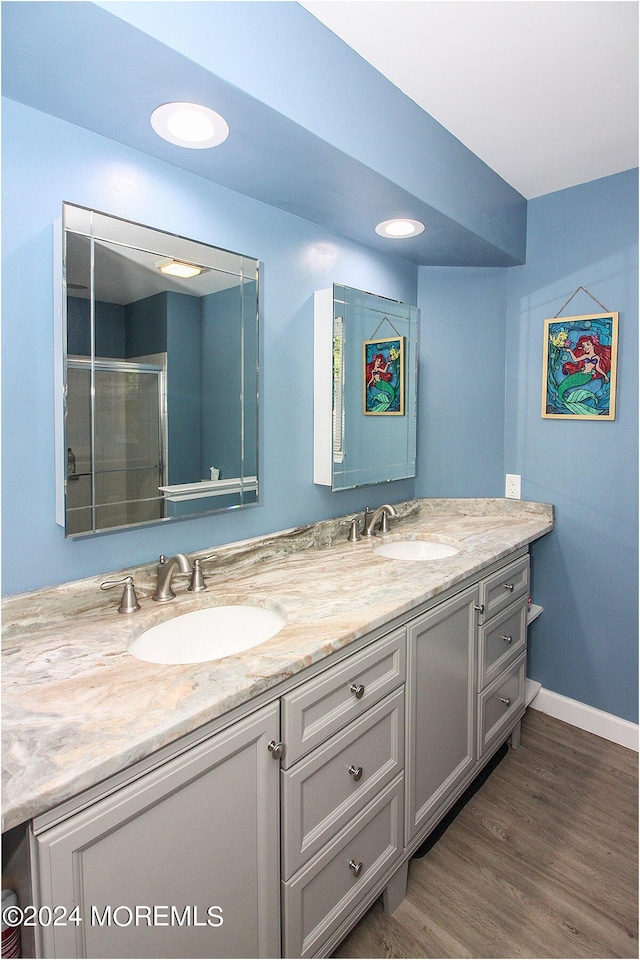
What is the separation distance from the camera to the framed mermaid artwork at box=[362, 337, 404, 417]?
2191mm

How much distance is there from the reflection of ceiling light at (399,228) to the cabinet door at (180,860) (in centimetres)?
172

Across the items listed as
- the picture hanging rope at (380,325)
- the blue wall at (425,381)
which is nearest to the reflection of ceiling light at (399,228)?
the blue wall at (425,381)

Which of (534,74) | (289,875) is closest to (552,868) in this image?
(289,875)

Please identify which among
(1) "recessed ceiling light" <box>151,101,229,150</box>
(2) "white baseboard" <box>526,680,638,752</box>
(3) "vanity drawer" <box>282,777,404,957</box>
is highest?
(1) "recessed ceiling light" <box>151,101,229,150</box>

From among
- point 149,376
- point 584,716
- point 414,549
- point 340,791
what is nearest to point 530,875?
point 340,791

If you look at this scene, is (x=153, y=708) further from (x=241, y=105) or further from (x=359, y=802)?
(x=241, y=105)

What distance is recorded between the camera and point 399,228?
2.08 m

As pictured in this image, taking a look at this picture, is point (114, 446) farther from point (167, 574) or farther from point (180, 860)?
point (180, 860)

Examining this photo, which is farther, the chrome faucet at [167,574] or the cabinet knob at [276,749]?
the chrome faucet at [167,574]

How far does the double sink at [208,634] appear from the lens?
1.36 m

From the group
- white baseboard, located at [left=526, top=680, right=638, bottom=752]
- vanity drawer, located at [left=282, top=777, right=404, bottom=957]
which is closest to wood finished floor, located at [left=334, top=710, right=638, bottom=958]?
white baseboard, located at [left=526, top=680, right=638, bottom=752]

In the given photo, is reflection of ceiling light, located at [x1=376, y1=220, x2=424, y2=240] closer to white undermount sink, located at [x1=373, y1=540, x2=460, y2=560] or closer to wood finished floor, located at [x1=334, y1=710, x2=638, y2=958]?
white undermount sink, located at [x1=373, y1=540, x2=460, y2=560]

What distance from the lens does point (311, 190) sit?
1705 millimetres

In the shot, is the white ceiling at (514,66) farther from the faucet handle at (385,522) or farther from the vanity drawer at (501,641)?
the vanity drawer at (501,641)
